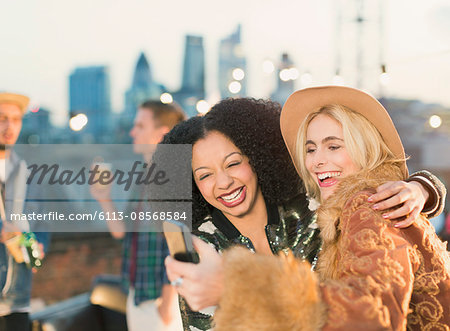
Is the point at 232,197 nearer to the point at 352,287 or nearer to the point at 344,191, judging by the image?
the point at 344,191

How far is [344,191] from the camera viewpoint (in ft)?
4.70

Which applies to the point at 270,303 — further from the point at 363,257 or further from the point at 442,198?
the point at 442,198

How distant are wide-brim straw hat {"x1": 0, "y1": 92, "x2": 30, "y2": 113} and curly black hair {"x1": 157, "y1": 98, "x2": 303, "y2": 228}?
70.9 inches

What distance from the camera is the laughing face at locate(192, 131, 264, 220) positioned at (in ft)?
6.29

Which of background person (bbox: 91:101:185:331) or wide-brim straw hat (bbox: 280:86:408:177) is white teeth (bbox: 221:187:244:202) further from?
background person (bbox: 91:101:185:331)

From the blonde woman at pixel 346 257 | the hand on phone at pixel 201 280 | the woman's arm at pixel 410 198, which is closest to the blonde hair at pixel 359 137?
the blonde woman at pixel 346 257

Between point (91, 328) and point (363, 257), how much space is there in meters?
3.07

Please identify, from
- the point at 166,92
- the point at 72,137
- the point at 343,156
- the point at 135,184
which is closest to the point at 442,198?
the point at 343,156

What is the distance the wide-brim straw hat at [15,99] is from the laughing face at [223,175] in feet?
6.71

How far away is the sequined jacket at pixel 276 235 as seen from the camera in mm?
1840

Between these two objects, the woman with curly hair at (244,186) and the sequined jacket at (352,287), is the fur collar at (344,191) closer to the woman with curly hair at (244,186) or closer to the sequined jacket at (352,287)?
the sequined jacket at (352,287)

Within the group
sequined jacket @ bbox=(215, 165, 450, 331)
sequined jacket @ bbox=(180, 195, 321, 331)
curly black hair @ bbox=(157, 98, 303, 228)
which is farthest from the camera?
curly black hair @ bbox=(157, 98, 303, 228)

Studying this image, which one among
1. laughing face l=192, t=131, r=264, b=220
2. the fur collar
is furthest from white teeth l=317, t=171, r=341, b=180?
laughing face l=192, t=131, r=264, b=220

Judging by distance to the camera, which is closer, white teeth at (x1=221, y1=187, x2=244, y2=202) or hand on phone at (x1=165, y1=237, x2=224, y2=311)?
hand on phone at (x1=165, y1=237, x2=224, y2=311)
